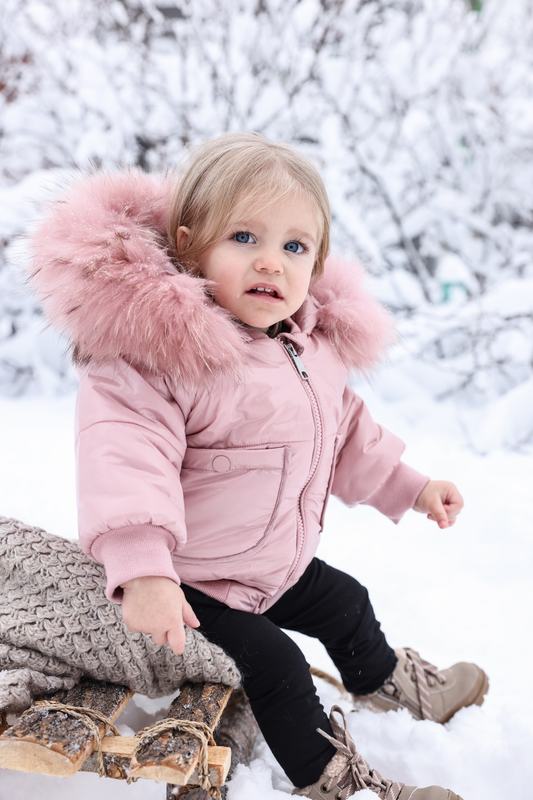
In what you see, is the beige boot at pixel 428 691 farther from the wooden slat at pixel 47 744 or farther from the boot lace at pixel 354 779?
the wooden slat at pixel 47 744

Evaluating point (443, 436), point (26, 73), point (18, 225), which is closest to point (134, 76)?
point (26, 73)

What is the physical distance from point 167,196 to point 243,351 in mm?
367

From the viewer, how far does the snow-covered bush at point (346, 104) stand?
124 inches

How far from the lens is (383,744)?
117 centimetres

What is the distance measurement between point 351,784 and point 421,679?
360 mm

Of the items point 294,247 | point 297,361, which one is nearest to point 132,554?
point 297,361

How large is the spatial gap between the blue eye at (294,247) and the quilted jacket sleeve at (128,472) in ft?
1.08

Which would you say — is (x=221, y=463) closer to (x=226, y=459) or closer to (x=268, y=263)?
(x=226, y=459)

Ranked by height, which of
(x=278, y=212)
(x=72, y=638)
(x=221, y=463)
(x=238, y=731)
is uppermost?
(x=278, y=212)

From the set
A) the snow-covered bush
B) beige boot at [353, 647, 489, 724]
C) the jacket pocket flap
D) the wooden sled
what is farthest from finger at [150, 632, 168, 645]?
the snow-covered bush

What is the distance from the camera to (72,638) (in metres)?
0.96

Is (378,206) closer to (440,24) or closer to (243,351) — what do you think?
(440,24)

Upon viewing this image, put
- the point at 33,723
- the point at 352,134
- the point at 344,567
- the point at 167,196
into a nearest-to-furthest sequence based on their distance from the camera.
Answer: the point at 33,723 → the point at 167,196 → the point at 344,567 → the point at 352,134

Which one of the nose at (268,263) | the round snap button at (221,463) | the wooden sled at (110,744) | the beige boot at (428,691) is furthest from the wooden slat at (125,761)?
the nose at (268,263)
